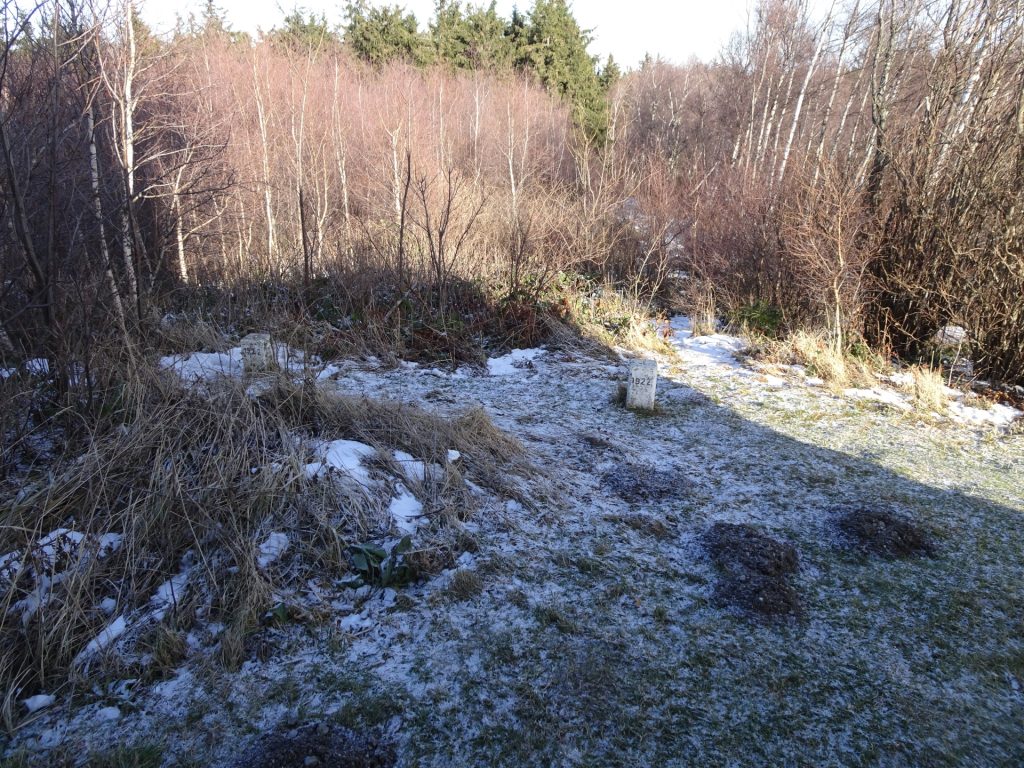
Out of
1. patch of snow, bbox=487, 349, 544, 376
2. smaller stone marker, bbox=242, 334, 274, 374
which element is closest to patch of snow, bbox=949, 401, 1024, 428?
patch of snow, bbox=487, 349, 544, 376

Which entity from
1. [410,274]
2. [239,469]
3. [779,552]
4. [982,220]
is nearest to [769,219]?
[982,220]

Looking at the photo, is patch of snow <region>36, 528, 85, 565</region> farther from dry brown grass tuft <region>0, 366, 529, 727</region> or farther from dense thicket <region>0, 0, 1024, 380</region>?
dense thicket <region>0, 0, 1024, 380</region>

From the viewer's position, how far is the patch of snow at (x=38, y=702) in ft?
7.48

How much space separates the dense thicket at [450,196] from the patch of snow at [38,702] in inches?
84.0

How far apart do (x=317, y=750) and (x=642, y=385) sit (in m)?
4.37

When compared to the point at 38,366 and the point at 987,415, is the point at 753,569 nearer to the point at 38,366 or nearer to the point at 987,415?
the point at 987,415

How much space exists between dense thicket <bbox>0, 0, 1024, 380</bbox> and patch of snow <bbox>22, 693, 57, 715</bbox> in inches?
84.0

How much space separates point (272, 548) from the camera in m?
3.07

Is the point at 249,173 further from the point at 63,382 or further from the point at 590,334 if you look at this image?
the point at 63,382

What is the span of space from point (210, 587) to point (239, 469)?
0.73 meters

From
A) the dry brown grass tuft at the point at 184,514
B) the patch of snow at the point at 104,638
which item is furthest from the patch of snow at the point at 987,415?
the patch of snow at the point at 104,638

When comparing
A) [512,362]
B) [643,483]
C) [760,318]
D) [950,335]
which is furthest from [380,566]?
[760,318]

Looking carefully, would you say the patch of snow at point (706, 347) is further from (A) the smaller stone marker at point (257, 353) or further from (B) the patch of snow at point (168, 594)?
(B) the patch of snow at point (168, 594)

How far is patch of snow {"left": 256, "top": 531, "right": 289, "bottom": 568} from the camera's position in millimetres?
2993
